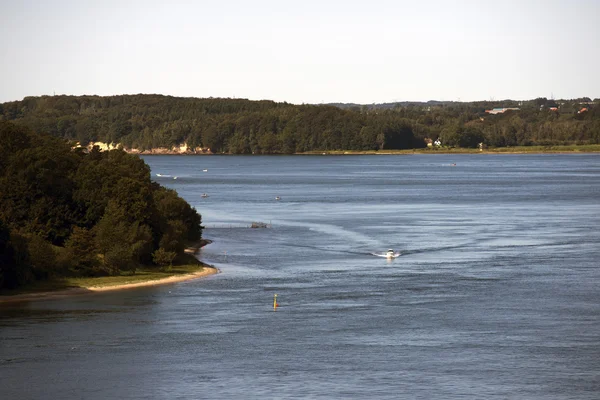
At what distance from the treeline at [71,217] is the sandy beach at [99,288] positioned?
1.86 meters

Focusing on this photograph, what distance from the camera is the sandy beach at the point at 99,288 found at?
69.4m

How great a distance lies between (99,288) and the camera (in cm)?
7400

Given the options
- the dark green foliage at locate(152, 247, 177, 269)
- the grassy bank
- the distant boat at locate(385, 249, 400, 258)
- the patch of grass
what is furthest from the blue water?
the dark green foliage at locate(152, 247, 177, 269)

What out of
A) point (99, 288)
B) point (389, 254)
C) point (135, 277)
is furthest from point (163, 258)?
point (389, 254)

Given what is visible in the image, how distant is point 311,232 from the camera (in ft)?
361

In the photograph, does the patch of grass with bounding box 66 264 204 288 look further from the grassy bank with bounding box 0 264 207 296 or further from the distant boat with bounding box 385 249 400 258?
the distant boat with bounding box 385 249 400 258

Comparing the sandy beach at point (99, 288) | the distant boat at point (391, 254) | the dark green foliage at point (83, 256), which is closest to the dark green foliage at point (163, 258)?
the sandy beach at point (99, 288)

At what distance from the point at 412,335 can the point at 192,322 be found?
13.8 meters

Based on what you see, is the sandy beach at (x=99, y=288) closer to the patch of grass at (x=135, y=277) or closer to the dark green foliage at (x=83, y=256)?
the patch of grass at (x=135, y=277)

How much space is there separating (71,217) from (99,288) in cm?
1266

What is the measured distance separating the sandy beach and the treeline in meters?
1.86

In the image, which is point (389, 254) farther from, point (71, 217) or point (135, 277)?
point (71, 217)

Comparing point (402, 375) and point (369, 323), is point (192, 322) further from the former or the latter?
point (402, 375)

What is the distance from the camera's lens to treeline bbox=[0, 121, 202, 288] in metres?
74.4
